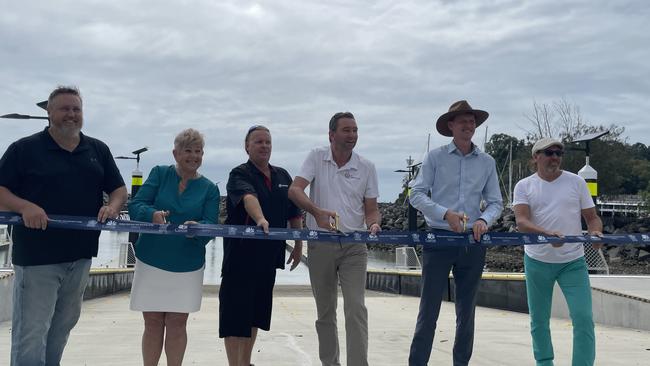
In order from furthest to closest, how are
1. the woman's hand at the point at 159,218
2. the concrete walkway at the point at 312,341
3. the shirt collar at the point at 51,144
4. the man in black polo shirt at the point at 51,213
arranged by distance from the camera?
1. the concrete walkway at the point at 312,341
2. the woman's hand at the point at 159,218
3. the shirt collar at the point at 51,144
4. the man in black polo shirt at the point at 51,213

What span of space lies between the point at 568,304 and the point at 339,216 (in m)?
1.82

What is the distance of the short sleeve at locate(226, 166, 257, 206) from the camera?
455cm

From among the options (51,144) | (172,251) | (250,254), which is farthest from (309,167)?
(51,144)

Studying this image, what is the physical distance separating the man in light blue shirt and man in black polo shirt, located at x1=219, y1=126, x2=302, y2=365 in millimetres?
1061

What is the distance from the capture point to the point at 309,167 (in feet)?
15.8

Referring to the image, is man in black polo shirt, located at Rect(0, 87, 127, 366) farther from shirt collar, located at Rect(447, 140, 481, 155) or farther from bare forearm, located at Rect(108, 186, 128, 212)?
shirt collar, located at Rect(447, 140, 481, 155)

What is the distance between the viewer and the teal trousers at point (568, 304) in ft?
15.1

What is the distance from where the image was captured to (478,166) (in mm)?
4793

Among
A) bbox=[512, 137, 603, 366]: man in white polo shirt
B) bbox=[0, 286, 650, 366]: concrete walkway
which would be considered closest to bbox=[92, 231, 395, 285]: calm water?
bbox=[0, 286, 650, 366]: concrete walkway

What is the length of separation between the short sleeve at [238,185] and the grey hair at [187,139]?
333mm

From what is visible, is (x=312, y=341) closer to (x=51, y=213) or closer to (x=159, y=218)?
(x=159, y=218)

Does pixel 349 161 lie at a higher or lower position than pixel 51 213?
higher

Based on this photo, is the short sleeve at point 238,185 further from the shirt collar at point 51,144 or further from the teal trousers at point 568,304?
the teal trousers at point 568,304

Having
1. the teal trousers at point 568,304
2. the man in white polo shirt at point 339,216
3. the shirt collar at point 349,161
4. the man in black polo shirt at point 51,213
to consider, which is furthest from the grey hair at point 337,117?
the teal trousers at point 568,304
